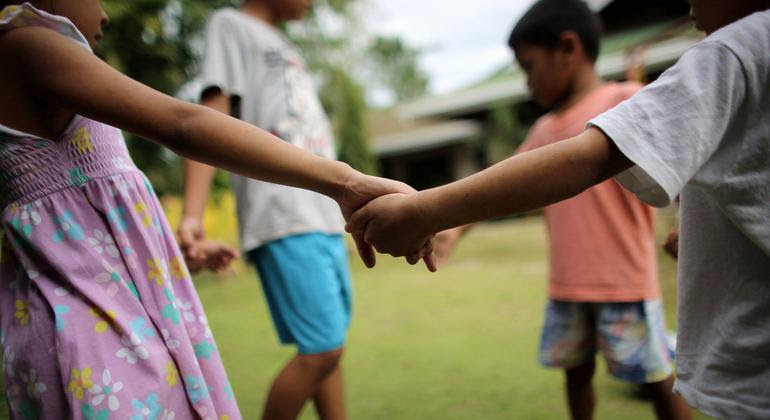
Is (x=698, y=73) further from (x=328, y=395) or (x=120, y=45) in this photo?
(x=120, y=45)

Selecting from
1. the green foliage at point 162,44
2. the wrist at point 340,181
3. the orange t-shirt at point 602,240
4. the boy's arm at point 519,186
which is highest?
the green foliage at point 162,44

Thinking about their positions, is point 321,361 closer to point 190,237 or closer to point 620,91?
point 190,237

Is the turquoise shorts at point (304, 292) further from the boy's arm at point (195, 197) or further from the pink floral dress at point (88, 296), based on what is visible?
the pink floral dress at point (88, 296)

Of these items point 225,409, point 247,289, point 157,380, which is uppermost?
point 157,380

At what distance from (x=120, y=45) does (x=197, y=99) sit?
3.67 m

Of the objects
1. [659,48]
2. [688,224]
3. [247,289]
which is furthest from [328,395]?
[659,48]

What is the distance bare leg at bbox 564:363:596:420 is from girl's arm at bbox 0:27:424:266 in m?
1.50

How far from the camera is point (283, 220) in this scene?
192cm

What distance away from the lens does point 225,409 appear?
116 cm

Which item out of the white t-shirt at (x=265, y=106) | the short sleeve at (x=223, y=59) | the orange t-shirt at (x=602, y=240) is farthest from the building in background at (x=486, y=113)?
the short sleeve at (x=223, y=59)

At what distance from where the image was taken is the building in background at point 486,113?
10.8 meters

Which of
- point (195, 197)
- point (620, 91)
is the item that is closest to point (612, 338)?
point (620, 91)

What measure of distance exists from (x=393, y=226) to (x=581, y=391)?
1332 mm

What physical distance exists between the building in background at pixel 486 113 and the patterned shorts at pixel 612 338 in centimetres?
342
